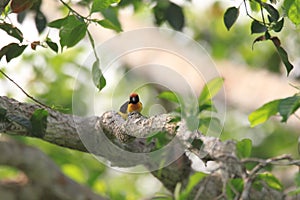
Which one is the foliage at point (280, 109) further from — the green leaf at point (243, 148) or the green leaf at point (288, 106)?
the green leaf at point (243, 148)

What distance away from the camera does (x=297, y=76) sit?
11.4ft

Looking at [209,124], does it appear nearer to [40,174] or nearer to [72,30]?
[72,30]

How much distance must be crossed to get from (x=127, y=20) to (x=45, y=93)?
0.82m

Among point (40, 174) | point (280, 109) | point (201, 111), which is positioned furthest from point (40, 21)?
point (40, 174)

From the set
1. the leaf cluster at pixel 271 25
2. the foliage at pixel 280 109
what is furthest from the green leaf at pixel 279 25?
the foliage at pixel 280 109

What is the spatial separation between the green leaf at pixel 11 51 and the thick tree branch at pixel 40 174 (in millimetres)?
1210

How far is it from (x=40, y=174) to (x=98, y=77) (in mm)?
1284

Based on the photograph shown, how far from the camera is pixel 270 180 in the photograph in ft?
7.00

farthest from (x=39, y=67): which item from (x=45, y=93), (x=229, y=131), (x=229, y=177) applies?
(x=229, y=177)

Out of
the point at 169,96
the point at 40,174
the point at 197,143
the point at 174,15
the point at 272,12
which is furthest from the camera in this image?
the point at 40,174

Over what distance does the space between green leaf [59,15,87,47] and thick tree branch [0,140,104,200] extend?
1239 mm

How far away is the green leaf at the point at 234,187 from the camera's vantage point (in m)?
2.06

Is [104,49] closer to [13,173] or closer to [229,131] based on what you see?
[13,173]

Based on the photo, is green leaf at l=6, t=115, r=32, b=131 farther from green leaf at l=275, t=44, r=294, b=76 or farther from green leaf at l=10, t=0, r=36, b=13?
green leaf at l=275, t=44, r=294, b=76
